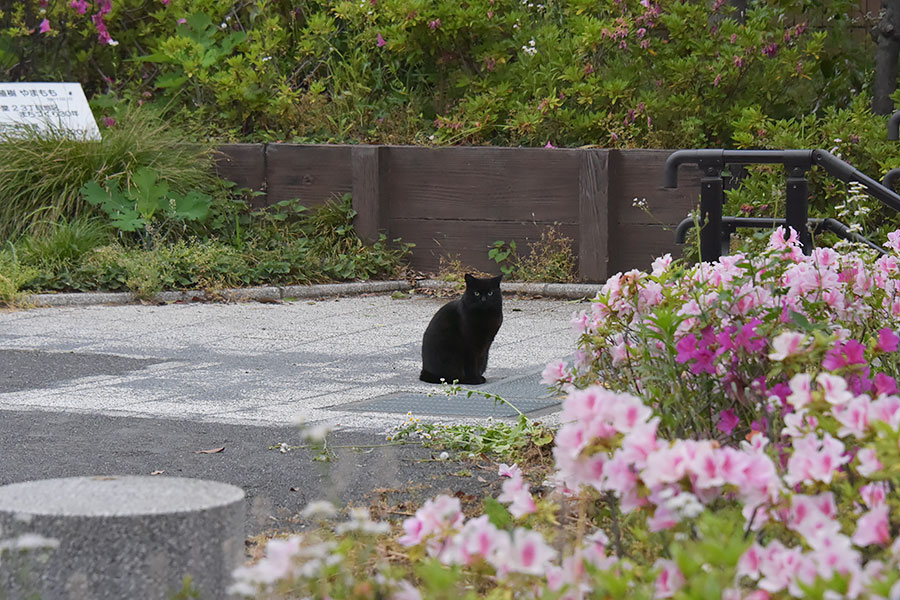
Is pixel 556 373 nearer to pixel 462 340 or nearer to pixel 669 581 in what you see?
pixel 669 581

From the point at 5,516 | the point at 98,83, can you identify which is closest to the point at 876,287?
the point at 5,516

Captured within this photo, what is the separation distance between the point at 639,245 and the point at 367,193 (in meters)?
2.13

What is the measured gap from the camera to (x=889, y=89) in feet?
31.2

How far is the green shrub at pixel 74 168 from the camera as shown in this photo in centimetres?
979

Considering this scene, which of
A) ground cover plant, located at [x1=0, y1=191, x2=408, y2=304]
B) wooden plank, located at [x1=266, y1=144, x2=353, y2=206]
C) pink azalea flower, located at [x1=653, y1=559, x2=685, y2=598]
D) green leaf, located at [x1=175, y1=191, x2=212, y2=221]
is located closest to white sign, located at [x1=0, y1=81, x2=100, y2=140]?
green leaf, located at [x1=175, y1=191, x2=212, y2=221]

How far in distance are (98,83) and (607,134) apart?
5.39m

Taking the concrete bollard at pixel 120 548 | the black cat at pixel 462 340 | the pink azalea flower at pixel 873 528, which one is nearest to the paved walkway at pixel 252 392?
the black cat at pixel 462 340

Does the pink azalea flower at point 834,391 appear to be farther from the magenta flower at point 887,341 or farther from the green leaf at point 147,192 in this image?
the green leaf at point 147,192

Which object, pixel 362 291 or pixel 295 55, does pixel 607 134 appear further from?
pixel 295 55

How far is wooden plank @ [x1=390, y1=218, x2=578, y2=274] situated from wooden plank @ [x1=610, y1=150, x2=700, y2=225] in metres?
0.44

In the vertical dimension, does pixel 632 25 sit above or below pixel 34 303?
above

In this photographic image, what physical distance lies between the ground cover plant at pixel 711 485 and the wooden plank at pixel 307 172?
707 cm

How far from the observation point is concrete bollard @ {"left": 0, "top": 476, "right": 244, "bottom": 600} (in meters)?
2.25

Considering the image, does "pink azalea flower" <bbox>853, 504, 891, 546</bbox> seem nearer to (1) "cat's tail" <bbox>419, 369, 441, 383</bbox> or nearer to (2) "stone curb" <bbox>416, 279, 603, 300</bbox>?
(1) "cat's tail" <bbox>419, 369, 441, 383</bbox>
